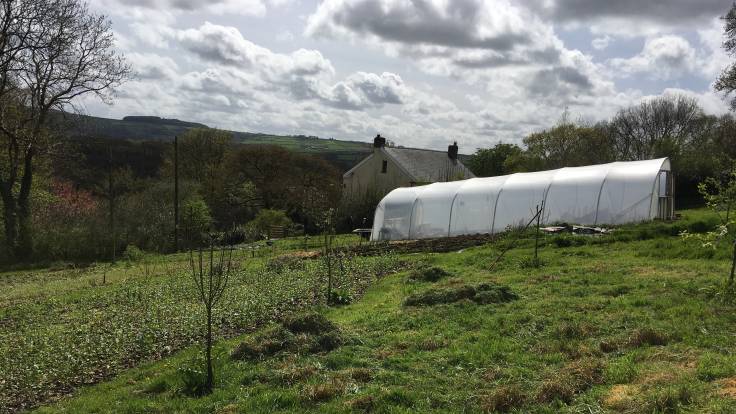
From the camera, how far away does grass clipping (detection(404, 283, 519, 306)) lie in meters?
9.33

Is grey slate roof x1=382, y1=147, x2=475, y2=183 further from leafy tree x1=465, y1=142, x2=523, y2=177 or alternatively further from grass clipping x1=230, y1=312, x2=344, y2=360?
grass clipping x1=230, y1=312, x2=344, y2=360

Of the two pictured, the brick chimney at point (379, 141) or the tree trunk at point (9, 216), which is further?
the brick chimney at point (379, 141)

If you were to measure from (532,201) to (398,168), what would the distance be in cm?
3126

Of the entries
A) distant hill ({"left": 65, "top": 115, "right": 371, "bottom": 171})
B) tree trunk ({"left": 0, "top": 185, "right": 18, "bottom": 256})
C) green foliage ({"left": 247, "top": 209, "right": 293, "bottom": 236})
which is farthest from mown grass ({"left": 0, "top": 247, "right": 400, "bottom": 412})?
distant hill ({"left": 65, "top": 115, "right": 371, "bottom": 171})

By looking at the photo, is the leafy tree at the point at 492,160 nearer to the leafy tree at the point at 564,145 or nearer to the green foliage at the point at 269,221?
the leafy tree at the point at 564,145

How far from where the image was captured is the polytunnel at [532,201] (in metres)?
19.8

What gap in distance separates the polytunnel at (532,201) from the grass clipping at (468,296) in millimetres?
11950

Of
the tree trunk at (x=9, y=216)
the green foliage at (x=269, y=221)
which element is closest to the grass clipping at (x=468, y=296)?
the tree trunk at (x=9, y=216)

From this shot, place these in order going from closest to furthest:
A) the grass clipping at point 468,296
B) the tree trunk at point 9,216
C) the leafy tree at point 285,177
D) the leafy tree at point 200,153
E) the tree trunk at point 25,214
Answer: the grass clipping at point 468,296 → the tree trunk at point 25,214 → the tree trunk at point 9,216 → the leafy tree at point 285,177 → the leafy tree at point 200,153

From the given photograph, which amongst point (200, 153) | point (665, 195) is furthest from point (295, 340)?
point (200, 153)

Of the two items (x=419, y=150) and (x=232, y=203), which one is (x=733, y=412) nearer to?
(x=232, y=203)

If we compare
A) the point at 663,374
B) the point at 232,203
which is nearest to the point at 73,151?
the point at 232,203

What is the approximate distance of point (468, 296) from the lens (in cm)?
957

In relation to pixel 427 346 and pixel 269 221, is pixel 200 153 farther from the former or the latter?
pixel 427 346
